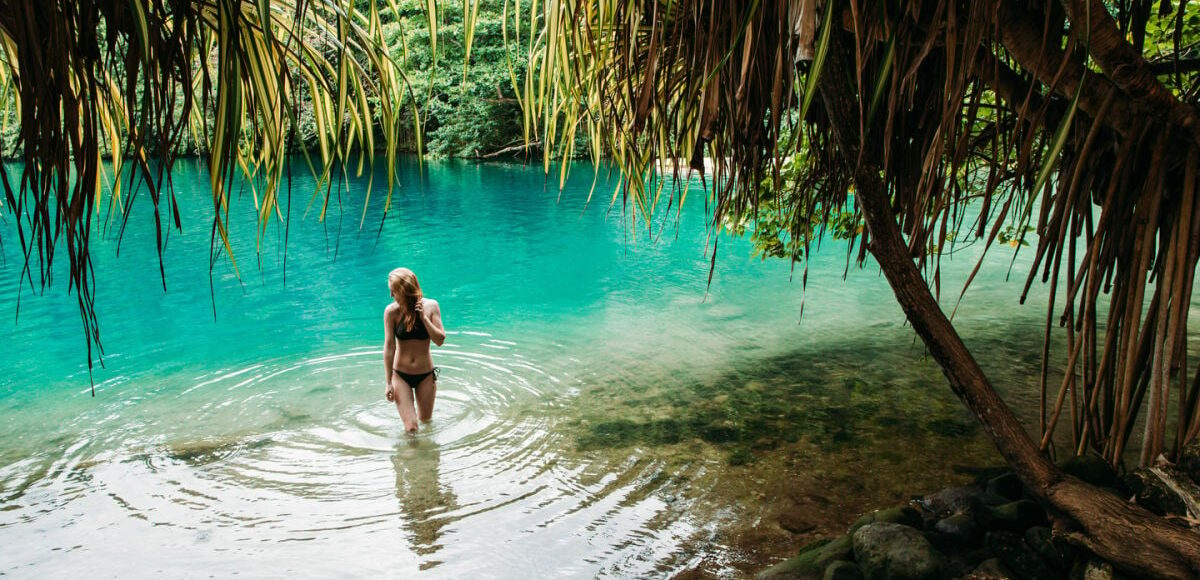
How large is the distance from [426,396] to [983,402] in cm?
415

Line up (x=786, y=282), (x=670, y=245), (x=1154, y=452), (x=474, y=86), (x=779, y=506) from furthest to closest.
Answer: (x=474, y=86)
(x=670, y=245)
(x=786, y=282)
(x=779, y=506)
(x=1154, y=452)

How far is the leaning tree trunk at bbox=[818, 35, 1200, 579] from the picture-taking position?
268 centimetres

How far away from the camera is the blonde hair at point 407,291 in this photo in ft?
18.5

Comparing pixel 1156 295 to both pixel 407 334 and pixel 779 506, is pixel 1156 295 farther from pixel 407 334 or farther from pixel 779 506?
pixel 407 334

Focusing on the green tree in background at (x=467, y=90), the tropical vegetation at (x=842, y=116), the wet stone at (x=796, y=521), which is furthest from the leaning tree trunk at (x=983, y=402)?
the green tree in background at (x=467, y=90)

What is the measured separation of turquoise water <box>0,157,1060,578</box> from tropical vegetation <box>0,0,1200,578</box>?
34 cm

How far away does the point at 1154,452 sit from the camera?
261cm

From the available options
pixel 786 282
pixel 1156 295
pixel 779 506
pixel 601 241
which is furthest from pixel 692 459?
pixel 601 241

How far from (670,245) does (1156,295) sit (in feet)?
42.4

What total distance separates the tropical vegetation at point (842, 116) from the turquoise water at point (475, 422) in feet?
1.12

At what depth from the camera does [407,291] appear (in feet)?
18.6

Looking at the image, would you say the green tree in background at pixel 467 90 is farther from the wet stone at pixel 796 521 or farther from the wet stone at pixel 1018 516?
the wet stone at pixel 1018 516

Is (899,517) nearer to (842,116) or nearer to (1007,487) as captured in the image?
(1007,487)

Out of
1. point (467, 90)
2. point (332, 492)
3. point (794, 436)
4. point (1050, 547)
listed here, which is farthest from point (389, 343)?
point (467, 90)
